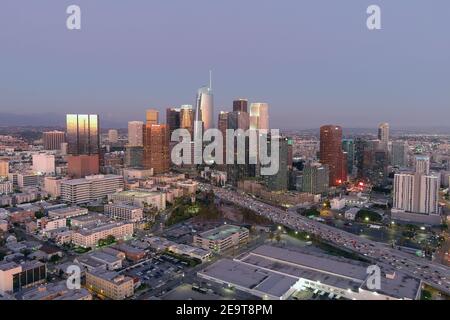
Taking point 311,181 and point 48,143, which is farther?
point 48,143

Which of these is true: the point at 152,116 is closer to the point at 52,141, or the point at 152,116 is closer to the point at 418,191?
the point at 52,141

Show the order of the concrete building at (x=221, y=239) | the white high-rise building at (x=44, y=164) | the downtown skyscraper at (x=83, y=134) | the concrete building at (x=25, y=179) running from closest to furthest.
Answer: the concrete building at (x=221, y=239)
the concrete building at (x=25, y=179)
the white high-rise building at (x=44, y=164)
the downtown skyscraper at (x=83, y=134)

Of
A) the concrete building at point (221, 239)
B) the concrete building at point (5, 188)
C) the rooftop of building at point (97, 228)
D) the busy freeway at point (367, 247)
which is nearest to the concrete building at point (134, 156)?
the concrete building at point (5, 188)

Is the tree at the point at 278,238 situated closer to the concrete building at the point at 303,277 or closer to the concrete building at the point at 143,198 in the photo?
the concrete building at the point at 303,277

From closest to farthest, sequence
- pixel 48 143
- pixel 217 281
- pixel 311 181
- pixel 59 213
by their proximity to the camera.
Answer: pixel 217 281 → pixel 59 213 → pixel 311 181 → pixel 48 143

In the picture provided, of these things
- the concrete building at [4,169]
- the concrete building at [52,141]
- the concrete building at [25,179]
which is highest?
the concrete building at [52,141]
